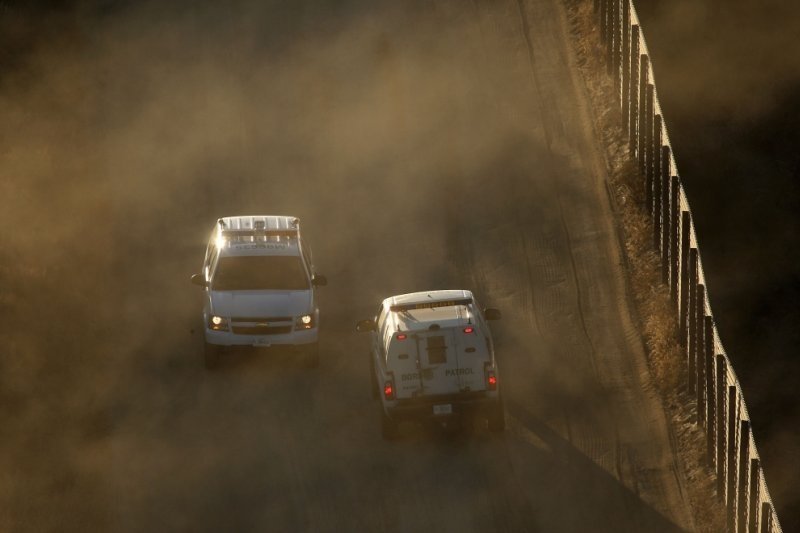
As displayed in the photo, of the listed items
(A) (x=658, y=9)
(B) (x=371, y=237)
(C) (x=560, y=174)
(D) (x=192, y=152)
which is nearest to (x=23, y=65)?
(D) (x=192, y=152)


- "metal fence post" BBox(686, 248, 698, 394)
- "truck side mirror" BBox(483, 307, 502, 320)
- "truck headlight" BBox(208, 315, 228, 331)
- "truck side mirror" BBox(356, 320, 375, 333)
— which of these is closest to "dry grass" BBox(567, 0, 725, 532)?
"metal fence post" BBox(686, 248, 698, 394)

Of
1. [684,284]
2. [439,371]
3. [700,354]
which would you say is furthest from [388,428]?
[684,284]

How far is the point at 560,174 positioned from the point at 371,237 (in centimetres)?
465

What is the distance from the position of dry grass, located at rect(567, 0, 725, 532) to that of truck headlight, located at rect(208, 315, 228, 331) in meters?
7.86

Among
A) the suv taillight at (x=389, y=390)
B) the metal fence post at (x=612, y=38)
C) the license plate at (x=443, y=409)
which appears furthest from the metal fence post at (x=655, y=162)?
the suv taillight at (x=389, y=390)

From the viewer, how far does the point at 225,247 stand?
92.7 ft

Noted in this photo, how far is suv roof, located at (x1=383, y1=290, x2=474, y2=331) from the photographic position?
25016 mm

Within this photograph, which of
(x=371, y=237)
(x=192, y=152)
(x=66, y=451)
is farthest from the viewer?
(x=192, y=152)

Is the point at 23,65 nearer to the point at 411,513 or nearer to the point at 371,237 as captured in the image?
the point at 371,237

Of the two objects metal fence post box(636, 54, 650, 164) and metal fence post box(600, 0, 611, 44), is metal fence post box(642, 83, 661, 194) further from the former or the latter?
metal fence post box(600, 0, 611, 44)

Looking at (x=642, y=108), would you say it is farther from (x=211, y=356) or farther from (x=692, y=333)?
(x=211, y=356)

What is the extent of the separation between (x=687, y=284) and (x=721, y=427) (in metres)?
4.25

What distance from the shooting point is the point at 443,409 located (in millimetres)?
24703

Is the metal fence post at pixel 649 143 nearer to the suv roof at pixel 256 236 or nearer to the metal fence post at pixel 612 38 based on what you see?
the metal fence post at pixel 612 38
